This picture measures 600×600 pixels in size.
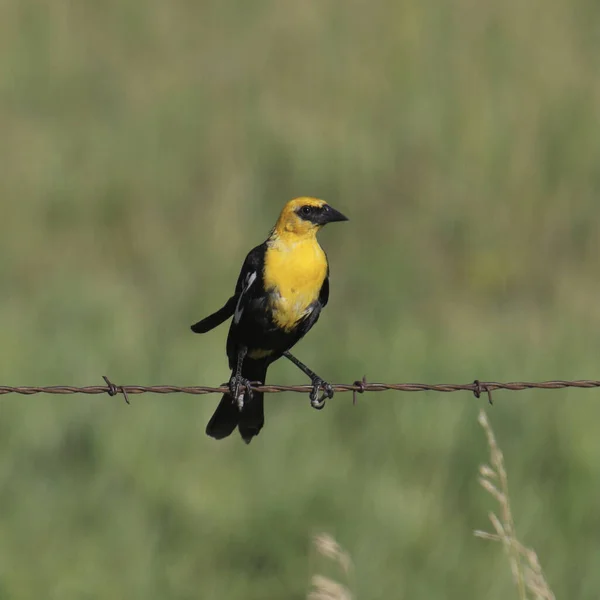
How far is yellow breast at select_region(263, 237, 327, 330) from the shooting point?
584 cm

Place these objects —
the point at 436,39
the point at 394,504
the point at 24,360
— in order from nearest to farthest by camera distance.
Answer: the point at 394,504 → the point at 24,360 → the point at 436,39

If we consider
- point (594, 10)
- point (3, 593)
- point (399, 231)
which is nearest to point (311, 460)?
point (3, 593)

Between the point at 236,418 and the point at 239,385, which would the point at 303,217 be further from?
the point at 236,418

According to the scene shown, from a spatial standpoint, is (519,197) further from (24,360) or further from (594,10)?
(24,360)

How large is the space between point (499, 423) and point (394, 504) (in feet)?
4.04

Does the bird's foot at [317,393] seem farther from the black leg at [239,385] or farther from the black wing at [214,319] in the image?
the black wing at [214,319]

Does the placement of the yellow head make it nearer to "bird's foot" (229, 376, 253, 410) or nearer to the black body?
the black body

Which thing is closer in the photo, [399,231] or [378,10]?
[399,231]

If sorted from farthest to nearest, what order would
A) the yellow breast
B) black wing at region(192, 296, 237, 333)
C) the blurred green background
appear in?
the blurred green background, the yellow breast, black wing at region(192, 296, 237, 333)

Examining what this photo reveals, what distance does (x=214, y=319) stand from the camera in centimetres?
531

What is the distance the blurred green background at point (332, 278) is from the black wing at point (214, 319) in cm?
166

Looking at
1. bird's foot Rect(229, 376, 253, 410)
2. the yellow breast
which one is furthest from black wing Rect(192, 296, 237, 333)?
bird's foot Rect(229, 376, 253, 410)

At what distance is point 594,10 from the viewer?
1512 cm

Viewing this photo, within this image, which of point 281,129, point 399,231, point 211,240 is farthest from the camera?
point 281,129
